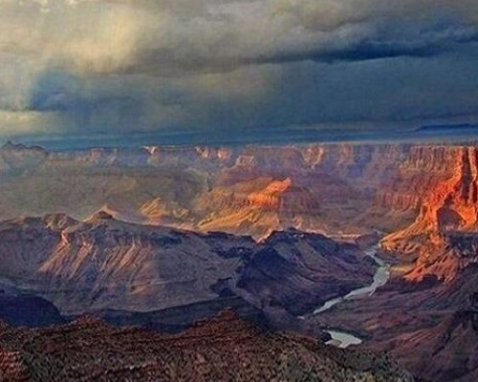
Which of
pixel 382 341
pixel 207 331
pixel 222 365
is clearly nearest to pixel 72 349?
pixel 222 365

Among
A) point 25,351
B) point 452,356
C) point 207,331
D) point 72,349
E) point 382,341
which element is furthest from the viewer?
point 382,341

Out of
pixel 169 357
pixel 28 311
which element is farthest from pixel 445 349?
pixel 169 357

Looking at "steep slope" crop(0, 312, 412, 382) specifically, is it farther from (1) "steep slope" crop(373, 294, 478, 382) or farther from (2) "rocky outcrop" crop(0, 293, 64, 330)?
(2) "rocky outcrop" crop(0, 293, 64, 330)

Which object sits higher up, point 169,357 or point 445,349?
point 169,357

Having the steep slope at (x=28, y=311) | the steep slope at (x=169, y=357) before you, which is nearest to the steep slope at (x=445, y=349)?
the steep slope at (x=28, y=311)

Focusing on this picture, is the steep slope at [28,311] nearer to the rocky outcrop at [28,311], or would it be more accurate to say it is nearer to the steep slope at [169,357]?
the rocky outcrop at [28,311]

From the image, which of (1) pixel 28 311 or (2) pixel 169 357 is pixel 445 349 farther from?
(2) pixel 169 357

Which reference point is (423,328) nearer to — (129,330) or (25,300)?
(25,300)

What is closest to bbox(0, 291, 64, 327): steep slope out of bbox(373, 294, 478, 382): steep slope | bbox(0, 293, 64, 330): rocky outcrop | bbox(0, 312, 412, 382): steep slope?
Answer: bbox(0, 293, 64, 330): rocky outcrop
